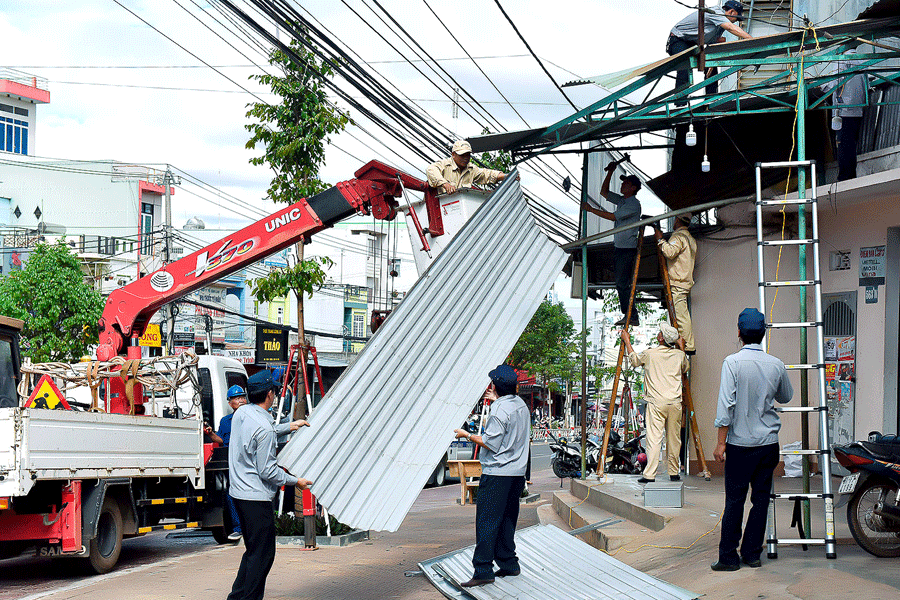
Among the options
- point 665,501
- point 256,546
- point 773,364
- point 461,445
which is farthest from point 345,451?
point 461,445

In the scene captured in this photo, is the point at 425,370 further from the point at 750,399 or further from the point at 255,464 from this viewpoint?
the point at 750,399

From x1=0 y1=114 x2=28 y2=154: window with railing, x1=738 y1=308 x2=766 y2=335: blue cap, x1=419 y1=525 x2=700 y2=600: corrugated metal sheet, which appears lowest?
x1=419 y1=525 x2=700 y2=600: corrugated metal sheet

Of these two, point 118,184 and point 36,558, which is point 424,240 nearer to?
point 36,558

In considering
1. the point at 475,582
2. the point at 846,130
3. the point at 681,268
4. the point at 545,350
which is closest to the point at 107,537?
the point at 475,582

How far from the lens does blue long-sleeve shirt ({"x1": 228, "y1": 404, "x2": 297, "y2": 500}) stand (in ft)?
19.7

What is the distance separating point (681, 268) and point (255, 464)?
7.06 meters

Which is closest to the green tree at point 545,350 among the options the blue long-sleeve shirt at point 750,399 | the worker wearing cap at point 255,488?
the blue long-sleeve shirt at point 750,399

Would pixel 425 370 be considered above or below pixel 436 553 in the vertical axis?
above

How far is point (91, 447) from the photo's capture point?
8.45 m

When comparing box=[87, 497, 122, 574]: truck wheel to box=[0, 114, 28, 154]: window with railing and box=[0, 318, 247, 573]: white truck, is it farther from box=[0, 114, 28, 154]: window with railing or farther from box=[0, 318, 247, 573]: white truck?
box=[0, 114, 28, 154]: window with railing

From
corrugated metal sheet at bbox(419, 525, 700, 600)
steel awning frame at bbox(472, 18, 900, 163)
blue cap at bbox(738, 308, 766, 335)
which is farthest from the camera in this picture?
steel awning frame at bbox(472, 18, 900, 163)

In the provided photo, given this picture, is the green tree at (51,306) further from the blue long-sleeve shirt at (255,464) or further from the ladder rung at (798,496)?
the ladder rung at (798,496)

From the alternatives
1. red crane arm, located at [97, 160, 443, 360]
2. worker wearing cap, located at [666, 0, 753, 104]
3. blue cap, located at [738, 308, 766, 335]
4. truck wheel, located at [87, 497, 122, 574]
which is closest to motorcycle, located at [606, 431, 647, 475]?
worker wearing cap, located at [666, 0, 753, 104]

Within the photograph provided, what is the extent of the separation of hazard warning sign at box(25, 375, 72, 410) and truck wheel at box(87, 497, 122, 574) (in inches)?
49.7
